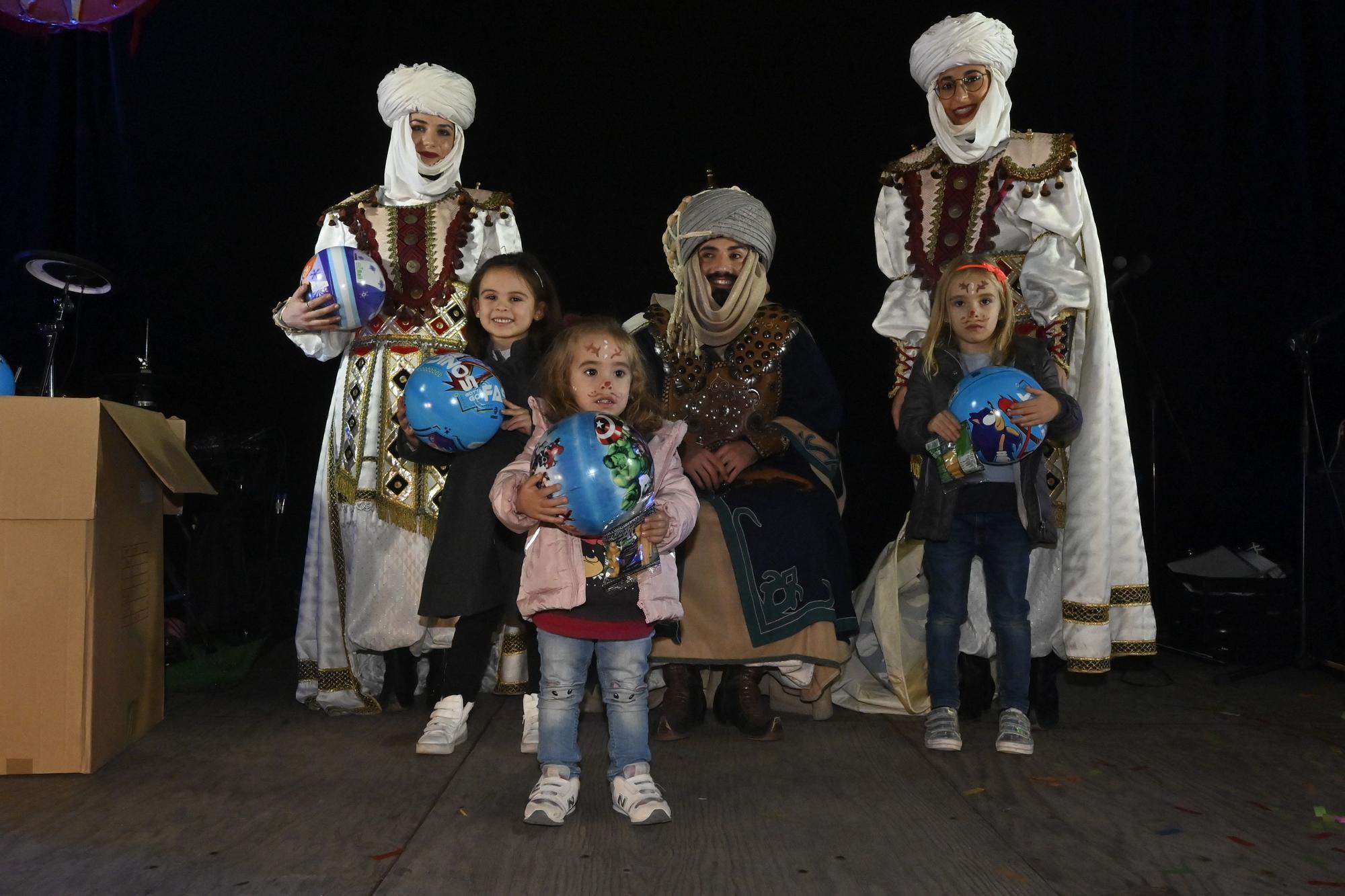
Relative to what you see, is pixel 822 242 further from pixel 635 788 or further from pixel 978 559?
pixel 635 788

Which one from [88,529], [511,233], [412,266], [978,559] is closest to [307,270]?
[412,266]

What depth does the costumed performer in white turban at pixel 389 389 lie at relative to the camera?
10.5 ft

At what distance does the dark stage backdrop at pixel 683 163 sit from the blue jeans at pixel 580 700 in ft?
8.17

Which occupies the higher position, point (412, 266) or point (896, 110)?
point (896, 110)

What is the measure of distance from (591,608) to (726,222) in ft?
4.84

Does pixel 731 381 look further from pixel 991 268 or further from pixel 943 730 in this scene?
pixel 943 730

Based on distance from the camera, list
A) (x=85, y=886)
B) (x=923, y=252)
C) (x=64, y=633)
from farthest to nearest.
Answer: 1. (x=923, y=252)
2. (x=64, y=633)
3. (x=85, y=886)

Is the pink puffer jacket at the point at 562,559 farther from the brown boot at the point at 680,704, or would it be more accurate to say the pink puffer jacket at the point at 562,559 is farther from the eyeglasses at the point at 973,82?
the eyeglasses at the point at 973,82

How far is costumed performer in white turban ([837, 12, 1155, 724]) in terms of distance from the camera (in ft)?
10.1

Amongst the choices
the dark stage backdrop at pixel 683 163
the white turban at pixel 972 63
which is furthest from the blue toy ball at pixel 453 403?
the dark stage backdrop at pixel 683 163

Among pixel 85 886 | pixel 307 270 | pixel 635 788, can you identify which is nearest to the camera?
pixel 85 886

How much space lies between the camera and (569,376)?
231 centimetres

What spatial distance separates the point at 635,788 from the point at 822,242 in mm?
2936

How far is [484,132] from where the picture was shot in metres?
4.44
